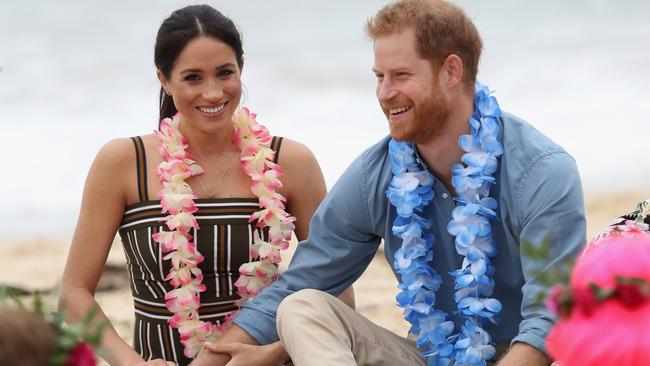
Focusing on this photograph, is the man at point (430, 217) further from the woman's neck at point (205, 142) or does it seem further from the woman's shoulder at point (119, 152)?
the woman's shoulder at point (119, 152)

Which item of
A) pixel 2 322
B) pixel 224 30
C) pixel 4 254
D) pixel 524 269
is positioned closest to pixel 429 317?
pixel 524 269

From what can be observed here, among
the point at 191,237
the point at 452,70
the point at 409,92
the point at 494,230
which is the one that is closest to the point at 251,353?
the point at 191,237

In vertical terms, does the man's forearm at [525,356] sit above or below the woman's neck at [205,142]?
below

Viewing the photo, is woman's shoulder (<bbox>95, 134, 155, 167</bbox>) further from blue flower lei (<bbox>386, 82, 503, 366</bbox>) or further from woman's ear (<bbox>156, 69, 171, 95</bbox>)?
blue flower lei (<bbox>386, 82, 503, 366</bbox>)

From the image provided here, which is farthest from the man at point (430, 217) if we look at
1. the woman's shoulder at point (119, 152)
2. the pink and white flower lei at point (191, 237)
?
the woman's shoulder at point (119, 152)

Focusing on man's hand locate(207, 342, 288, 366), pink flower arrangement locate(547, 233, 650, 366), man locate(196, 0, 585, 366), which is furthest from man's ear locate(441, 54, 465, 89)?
pink flower arrangement locate(547, 233, 650, 366)

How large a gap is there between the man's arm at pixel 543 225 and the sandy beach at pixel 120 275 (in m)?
3.76

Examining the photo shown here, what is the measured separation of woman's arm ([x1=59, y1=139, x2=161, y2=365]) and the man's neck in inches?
46.3

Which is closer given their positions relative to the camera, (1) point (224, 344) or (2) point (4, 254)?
(1) point (224, 344)

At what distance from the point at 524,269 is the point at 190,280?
4.24 feet

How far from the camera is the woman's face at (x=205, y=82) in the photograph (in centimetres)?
399

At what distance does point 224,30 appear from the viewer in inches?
159

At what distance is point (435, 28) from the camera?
12.0 ft

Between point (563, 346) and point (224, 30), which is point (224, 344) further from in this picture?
point (563, 346)
